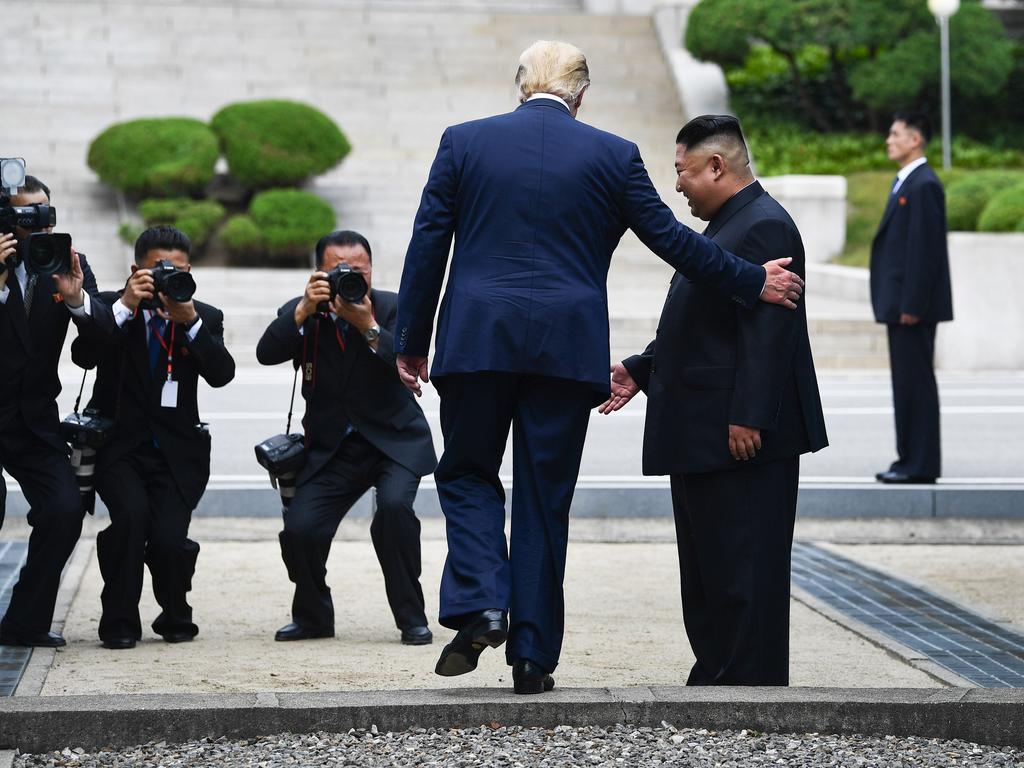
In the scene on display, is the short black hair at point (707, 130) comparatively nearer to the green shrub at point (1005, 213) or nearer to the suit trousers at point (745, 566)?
the suit trousers at point (745, 566)

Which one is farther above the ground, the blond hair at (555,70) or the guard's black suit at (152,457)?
the blond hair at (555,70)

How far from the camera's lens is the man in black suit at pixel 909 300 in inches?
357

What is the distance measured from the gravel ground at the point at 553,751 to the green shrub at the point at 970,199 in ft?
47.3

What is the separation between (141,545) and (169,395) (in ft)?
1.88

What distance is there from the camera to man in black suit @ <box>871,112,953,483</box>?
906 cm

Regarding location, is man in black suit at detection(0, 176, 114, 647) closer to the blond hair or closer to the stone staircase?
the blond hair

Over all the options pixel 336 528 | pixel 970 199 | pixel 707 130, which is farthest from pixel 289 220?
pixel 707 130

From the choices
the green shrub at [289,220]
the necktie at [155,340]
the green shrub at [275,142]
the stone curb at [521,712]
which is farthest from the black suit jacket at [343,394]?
the green shrub at [275,142]

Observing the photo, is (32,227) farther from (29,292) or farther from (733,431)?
(733,431)

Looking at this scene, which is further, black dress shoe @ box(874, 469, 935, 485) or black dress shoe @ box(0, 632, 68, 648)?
black dress shoe @ box(874, 469, 935, 485)

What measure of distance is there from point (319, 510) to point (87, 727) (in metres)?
1.95

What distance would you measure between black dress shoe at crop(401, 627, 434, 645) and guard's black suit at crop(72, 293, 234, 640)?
2.70 feet

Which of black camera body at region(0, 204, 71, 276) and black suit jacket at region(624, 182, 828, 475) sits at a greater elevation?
black camera body at region(0, 204, 71, 276)

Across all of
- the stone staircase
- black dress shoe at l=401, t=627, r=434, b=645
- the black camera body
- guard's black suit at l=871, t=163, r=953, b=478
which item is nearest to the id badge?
the black camera body
